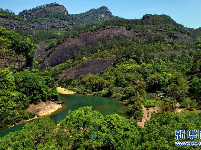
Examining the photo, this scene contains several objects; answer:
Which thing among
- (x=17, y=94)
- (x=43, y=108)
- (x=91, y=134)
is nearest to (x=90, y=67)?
(x=43, y=108)

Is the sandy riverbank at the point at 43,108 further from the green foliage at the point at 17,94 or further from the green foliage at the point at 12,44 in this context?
the green foliage at the point at 12,44

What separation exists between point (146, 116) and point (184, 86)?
20428 mm

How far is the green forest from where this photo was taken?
1994cm

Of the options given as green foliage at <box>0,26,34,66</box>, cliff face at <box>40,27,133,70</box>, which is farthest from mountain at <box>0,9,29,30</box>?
green foliage at <box>0,26,34,66</box>

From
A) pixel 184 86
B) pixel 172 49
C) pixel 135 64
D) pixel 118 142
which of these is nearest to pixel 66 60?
pixel 135 64

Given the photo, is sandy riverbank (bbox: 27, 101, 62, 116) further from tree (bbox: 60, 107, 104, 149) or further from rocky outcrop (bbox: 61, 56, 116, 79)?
rocky outcrop (bbox: 61, 56, 116, 79)

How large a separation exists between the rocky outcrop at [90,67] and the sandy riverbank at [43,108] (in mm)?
44838

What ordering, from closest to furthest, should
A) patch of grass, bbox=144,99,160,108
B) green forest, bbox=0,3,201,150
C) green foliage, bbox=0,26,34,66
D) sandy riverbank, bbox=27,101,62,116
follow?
green forest, bbox=0,3,201,150 → sandy riverbank, bbox=27,101,62,116 → patch of grass, bbox=144,99,160,108 → green foliage, bbox=0,26,34,66

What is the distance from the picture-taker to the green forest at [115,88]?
1994 cm

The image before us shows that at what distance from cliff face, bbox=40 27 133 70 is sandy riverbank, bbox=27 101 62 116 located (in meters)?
69.0

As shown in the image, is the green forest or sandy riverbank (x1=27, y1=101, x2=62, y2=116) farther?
sandy riverbank (x1=27, y1=101, x2=62, y2=116)

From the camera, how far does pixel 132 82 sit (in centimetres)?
7756

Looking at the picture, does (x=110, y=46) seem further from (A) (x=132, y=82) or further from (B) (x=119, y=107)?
(B) (x=119, y=107)

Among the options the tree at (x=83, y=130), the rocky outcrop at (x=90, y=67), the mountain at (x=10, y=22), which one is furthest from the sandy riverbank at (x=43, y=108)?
the mountain at (x=10, y=22)
